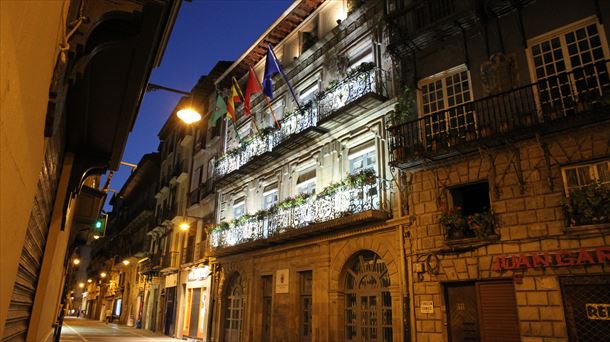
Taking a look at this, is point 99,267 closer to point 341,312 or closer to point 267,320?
point 267,320

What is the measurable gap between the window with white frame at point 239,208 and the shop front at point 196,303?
364 centimetres

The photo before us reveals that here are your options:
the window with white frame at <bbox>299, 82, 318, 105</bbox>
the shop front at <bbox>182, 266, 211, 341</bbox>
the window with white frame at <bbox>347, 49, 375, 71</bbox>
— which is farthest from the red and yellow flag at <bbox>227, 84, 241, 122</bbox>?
the shop front at <bbox>182, 266, 211, 341</bbox>

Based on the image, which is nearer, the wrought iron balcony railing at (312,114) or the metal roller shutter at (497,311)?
the metal roller shutter at (497,311)

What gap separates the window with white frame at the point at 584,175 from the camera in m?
9.62

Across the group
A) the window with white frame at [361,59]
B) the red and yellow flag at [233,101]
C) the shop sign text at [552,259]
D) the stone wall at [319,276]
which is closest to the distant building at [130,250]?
the red and yellow flag at [233,101]

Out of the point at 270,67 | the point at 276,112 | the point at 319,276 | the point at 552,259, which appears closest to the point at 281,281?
the point at 319,276

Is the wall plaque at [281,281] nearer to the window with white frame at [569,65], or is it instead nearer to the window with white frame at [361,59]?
the window with white frame at [361,59]

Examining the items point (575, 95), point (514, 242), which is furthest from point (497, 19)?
point (514, 242)

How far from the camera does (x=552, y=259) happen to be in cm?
970

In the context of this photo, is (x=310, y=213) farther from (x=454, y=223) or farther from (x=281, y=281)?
(x=454, y=223)

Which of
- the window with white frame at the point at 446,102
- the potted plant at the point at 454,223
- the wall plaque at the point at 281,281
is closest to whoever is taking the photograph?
the potted plant at the point at 454,223

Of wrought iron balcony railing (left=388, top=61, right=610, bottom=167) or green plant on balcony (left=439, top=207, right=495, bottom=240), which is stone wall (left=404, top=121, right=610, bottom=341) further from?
wrought iron balcony railing (left=388, top=61, right=610, bottom=167)

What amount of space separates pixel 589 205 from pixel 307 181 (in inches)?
427

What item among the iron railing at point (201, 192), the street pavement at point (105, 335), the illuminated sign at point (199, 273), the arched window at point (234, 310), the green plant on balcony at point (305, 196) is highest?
the iron railing at point (201, 192)
